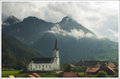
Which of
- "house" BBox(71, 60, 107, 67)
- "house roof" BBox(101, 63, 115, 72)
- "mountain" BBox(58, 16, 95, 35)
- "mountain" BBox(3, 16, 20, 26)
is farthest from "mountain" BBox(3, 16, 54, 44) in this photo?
"house roof" BBox(101, 63, 115, 72)

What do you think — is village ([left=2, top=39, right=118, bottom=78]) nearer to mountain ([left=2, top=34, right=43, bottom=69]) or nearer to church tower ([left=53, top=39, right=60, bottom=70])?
church tower ([left=53, top=39, right=60, bottom=70])

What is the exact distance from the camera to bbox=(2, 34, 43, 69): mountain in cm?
955

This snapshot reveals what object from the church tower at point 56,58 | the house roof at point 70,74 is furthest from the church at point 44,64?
the house roof at point 70,74

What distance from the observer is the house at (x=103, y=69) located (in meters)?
9.16

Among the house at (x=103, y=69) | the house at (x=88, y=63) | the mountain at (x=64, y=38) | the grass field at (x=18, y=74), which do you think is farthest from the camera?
the mountain at (x=64, y=38)

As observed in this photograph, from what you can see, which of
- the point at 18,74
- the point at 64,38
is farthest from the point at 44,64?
the point at 64,38

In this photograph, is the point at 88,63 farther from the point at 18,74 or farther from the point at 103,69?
the point at 18,74

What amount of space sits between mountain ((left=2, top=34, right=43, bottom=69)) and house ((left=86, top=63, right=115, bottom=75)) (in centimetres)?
174

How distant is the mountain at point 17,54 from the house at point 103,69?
5.72ft

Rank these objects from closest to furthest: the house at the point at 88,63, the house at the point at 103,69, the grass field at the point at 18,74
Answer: the house at the point at 103,69 → the grass field at the point at 18,74 → the house at the point at 88,63

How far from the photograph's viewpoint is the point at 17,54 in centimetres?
966

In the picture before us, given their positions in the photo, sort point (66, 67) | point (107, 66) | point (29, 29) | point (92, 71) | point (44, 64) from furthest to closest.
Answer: point (29, 29) < point (44, 64) < point (66, 67) < point (107, 66) < point (92, 71)

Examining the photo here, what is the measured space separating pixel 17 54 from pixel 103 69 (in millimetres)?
2960

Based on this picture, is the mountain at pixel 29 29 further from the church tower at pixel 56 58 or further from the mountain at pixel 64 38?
the church tower at pixel 56 58
